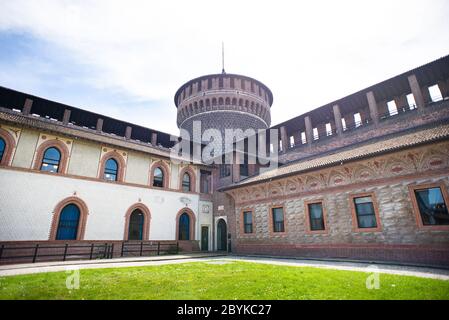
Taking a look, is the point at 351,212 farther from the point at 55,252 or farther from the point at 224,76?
the point at 224,76

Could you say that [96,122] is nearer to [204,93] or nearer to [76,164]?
[76,164]

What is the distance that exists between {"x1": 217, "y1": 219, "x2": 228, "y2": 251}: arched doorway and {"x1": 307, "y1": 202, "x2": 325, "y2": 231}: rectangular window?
858 centimetres

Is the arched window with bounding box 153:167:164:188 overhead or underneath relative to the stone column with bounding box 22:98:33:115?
underneath

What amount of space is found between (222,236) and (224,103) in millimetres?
15012

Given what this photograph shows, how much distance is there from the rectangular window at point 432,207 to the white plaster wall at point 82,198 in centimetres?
1572

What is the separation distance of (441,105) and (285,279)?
14.9 m

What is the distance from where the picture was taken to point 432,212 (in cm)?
977

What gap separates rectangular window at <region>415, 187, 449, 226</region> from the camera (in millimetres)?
9516

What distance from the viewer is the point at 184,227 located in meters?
20.1

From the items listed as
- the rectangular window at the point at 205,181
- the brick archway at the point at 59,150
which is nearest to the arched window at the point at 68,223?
the brick archway at the point at 59,150

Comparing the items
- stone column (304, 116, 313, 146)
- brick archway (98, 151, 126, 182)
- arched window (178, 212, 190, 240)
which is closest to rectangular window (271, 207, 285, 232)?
stone column (304, 116, 313, 146)

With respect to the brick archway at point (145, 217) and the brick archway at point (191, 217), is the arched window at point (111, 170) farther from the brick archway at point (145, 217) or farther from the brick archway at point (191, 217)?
the brick archway at point (191, 217)

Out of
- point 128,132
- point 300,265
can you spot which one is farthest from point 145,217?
point 300,265

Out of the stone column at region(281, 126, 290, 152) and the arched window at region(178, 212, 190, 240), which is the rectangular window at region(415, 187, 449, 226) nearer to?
the stone column at region(281, 126, 290, 152)
